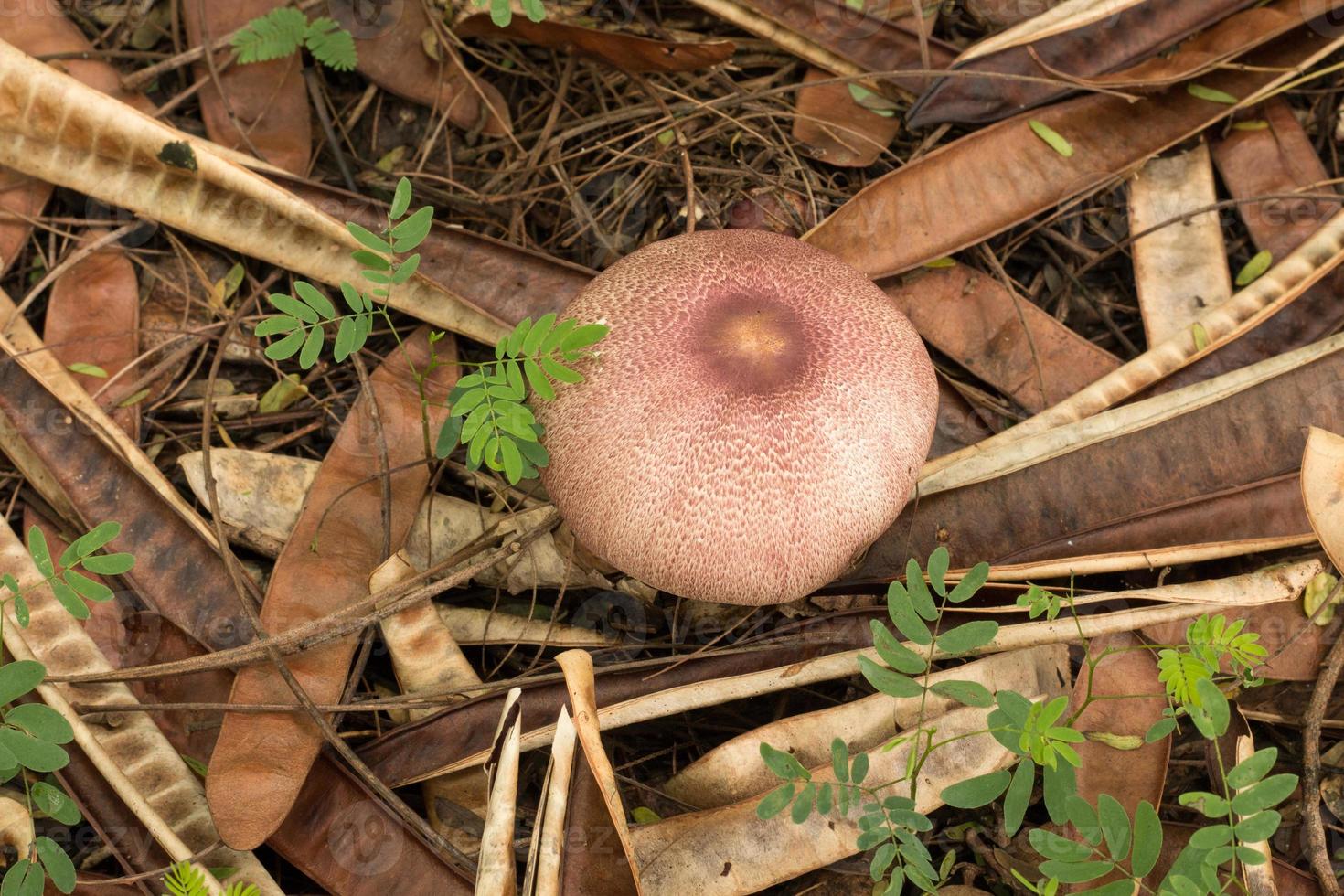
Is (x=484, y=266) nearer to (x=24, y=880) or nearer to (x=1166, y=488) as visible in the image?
(x=24, y=880)

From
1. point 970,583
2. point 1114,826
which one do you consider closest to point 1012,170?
point 970,583

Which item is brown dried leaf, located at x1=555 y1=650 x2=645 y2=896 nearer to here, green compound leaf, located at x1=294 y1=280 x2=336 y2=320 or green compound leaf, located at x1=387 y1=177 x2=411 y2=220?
green compound leaf, located at x1=294 y1=280 x2=336 y2=320

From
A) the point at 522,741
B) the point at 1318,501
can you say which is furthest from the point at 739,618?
the point at 1318,501

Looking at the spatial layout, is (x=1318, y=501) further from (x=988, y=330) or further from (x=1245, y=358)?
(x=988, y=330)

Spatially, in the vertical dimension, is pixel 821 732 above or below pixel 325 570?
below

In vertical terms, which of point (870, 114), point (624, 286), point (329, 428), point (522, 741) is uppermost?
point (870, 114)

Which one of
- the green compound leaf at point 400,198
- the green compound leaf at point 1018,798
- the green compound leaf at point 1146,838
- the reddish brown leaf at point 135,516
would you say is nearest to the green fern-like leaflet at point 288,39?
the green compound leaf at point 400,198

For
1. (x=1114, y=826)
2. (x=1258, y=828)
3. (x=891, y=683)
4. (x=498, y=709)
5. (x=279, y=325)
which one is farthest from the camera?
(x=498, y=709)
